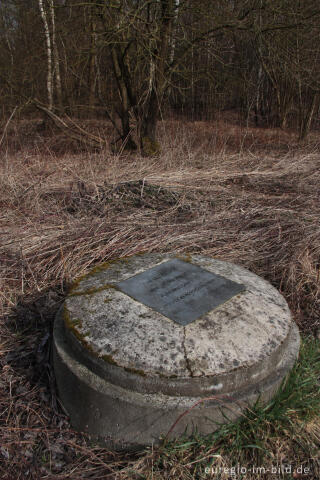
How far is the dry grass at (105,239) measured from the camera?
5.65 ft

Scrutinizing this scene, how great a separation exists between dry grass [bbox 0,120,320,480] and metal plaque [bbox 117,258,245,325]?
66 cm

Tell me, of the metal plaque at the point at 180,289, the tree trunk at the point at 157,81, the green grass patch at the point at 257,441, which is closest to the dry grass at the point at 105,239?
the green grass patch at the point at 257,441

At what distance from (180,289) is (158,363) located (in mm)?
577

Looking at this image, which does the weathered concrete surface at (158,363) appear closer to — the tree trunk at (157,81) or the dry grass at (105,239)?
the dry grass at (105,239)

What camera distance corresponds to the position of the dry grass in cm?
172

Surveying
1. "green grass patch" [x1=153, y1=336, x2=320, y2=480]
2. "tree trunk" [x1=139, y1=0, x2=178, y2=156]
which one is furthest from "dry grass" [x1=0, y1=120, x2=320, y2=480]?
"tree trunk" [x1=139, y1=0, x2=178, y2=156]

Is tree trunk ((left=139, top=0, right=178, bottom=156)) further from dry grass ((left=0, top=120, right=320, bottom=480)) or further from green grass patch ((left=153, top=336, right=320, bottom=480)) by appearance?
green grass patch ((left=153, top=336, right=320, bottom=480))

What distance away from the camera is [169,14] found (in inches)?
245

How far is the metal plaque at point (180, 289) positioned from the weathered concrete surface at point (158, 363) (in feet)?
0.18

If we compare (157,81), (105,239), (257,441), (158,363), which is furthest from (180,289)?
(157,81)

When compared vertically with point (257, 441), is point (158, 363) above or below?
above

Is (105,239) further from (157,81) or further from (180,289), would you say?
(157,81)

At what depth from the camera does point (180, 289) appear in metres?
2.10

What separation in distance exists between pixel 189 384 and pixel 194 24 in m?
7.07
